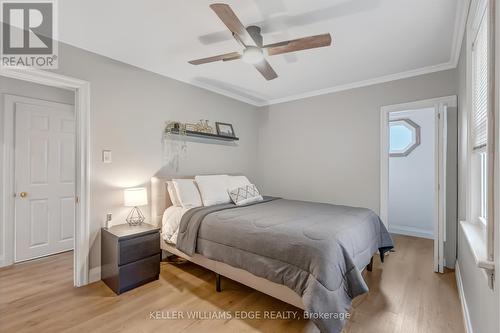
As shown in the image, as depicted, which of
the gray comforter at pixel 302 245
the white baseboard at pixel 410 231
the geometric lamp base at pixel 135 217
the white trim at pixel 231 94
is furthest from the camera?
the white baseboard at pixel 410 231

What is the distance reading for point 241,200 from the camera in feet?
11.0

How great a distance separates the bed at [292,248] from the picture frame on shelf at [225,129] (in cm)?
160

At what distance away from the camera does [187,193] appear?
3098mm

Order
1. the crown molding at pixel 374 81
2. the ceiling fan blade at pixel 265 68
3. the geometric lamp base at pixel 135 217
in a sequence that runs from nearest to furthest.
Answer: the ceiling fan blade at pixel 265 68
the geometric lamp base at pixel 135 217
the crown molding at pixel 374 81

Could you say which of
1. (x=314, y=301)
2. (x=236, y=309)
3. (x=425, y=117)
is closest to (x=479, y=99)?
(x=314, y=301)

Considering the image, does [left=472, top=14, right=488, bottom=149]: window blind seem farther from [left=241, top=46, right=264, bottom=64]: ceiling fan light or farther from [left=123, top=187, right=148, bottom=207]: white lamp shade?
[left=123, top=187, right=148, bottom=207]: white lamp shade

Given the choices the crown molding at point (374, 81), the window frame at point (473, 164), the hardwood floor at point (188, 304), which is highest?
the crown molding at point (374, 81)

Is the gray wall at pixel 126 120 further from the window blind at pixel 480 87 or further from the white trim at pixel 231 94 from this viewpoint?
the window blind at pixel 480 87

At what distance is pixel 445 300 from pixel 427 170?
280 centimetres

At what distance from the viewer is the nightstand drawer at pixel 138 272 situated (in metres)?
2.41

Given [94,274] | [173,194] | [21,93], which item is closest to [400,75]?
[173,194]

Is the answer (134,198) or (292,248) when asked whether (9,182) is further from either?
(292,248)

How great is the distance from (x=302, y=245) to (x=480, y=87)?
5.34ft

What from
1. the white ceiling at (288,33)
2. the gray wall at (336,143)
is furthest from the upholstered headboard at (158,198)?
the gray wall at (336,143)
